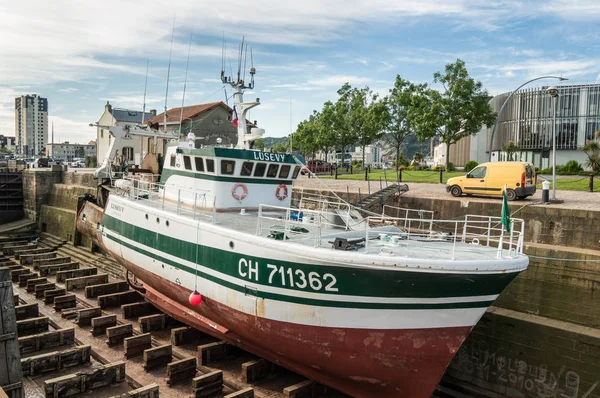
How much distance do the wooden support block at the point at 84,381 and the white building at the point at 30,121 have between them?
194 meters

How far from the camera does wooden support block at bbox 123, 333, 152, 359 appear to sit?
39.4ft

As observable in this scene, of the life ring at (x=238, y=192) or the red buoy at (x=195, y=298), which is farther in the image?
the life ring at (x=238, y=192)

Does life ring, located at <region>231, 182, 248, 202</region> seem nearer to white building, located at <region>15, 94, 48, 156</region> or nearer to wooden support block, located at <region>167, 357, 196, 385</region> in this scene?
wooden support block, located at <region>167, 357, 196, 385</region>

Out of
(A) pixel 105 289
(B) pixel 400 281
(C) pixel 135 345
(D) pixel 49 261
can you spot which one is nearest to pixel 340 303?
(B) pixel 400 281

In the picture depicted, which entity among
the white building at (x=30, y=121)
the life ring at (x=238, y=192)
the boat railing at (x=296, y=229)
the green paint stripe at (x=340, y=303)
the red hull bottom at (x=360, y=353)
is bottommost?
the red hull bottom at (x=360, y=353)

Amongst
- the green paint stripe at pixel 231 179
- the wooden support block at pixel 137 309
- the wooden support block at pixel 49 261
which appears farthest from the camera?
the wooden support block at pixel 49 261

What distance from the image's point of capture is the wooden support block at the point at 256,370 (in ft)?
35.2

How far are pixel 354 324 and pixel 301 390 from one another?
7.51 ft

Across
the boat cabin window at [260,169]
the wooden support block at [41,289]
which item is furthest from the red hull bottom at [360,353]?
the wooden support block at [41,289]

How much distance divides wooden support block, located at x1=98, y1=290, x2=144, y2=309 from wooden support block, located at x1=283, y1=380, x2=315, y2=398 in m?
8.74

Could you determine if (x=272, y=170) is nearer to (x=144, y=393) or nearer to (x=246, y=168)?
(x=246, y=168)

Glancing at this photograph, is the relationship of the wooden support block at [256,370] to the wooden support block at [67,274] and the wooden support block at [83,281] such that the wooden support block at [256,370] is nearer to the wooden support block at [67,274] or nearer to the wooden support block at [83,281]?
the wooden support block at [83,281]

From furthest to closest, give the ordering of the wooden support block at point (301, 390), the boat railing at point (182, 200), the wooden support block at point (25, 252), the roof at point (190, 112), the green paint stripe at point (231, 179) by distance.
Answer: the roof at point (190, 112), the wooden support block at point (25, 252), the green paint stripe at point (231, 179), the boat railing at point (182, 200), the wooden support block at point (301, 390)

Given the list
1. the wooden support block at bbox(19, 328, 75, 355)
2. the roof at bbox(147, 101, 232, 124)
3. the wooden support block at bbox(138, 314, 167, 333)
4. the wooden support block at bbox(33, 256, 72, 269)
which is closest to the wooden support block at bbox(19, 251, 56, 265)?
the wooden support block at bbox(33, 256, 72, 269)
